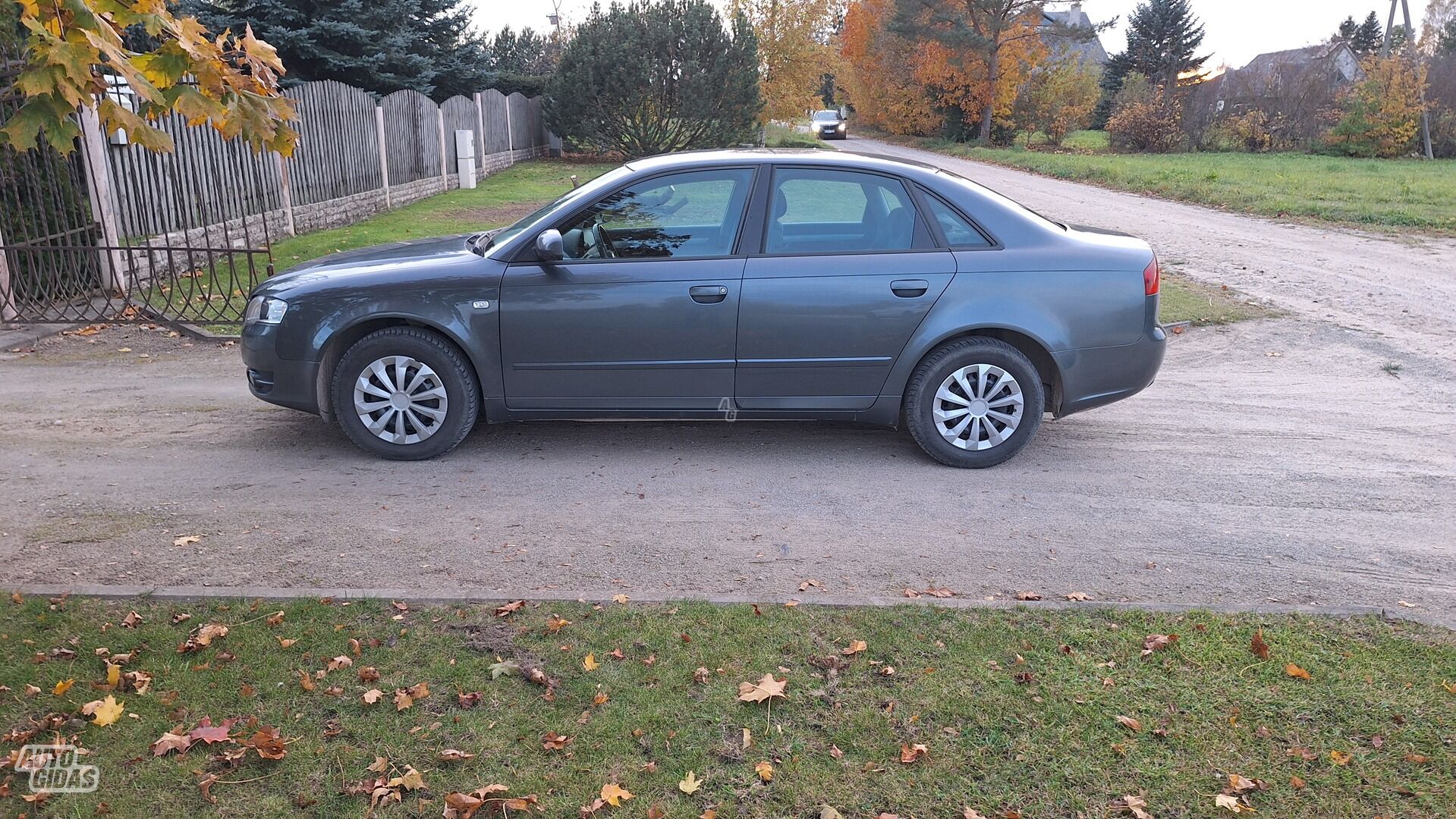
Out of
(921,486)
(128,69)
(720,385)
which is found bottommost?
(921,486)

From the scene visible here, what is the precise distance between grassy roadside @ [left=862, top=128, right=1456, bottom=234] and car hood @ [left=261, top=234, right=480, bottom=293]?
1583 cm

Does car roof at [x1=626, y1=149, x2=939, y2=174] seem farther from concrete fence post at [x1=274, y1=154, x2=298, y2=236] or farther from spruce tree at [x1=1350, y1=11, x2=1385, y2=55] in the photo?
spruce tree at [x1=1350, y1=11, x2=1385, y2=55]

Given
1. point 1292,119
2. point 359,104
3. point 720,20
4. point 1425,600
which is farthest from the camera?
point 1292,119

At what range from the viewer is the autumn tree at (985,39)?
42.1 m

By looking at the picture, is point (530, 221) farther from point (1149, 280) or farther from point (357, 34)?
point (357, 34)

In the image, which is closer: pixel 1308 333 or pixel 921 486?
pixel 921 486

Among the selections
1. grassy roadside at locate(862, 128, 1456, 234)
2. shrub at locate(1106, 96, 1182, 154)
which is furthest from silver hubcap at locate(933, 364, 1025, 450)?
shrub at locate(1106, 96, 1182, 154)

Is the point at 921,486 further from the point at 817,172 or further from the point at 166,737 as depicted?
the point at 166,737

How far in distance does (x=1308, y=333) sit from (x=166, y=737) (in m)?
9.35

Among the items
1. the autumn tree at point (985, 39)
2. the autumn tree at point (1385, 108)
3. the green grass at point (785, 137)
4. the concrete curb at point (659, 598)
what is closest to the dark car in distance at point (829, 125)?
the green grass at point (785, 137)

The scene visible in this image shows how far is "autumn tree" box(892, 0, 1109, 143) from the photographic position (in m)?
42.1

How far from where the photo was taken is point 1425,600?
4.30 m

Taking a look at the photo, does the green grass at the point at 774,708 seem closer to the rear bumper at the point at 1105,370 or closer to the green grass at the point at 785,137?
the rear bumper at the point at 1105,370

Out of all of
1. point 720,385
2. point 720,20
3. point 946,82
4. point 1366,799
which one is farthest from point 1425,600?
point 946,82
